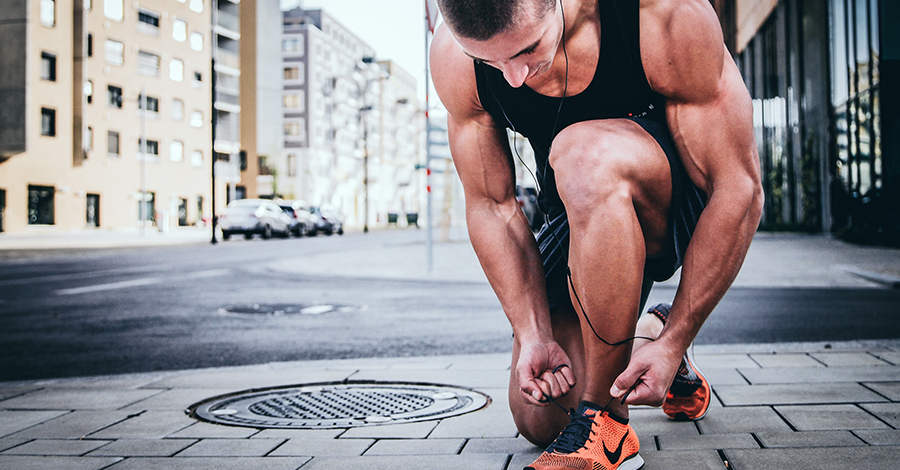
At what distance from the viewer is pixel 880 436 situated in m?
2.28

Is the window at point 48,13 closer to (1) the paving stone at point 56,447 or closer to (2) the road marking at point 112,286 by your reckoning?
(2) the road marking at point 112,286

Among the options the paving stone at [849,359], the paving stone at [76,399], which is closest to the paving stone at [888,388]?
the paving stone at [849,359]

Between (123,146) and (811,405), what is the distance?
45.8m

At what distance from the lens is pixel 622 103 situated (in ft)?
6.70

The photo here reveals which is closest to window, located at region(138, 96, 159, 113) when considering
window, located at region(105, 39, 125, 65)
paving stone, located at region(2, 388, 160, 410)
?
window, located at region(105, 39, 125, 65)

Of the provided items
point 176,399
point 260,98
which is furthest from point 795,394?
point 260,98

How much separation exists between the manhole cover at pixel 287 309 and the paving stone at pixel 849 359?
4367mm

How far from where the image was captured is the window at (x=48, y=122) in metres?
35.7

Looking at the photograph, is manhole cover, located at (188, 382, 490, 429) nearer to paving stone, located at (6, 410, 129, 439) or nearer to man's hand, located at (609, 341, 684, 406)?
paving stone, located at (6, 410, 129, 439)

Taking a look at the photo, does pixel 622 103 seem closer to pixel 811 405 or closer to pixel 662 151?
pixel 662 151

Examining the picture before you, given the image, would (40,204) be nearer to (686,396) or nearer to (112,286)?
(112,286)

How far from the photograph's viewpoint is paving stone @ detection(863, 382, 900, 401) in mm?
2857

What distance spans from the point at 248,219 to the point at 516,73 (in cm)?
2978

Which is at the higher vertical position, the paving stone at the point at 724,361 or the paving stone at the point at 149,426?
the paving stone at the point at 724,361
